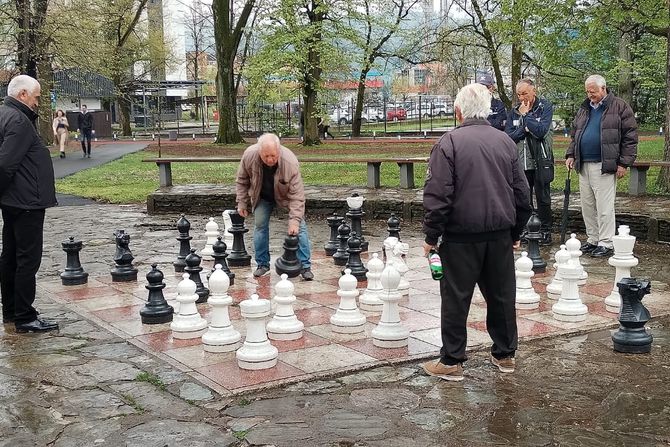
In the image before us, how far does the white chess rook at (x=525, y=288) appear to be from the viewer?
631cm

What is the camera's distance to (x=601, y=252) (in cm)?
867

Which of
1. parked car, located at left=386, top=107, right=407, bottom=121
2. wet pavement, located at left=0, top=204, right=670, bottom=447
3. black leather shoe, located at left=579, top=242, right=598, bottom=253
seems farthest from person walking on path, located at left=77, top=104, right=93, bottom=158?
parked car, located at left=386, top=107, right=407, bottom=121

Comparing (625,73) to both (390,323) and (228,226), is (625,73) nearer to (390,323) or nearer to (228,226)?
(228,226)

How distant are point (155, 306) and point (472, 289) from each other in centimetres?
265

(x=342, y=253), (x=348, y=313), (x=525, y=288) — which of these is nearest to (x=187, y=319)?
(x=348, y=313)

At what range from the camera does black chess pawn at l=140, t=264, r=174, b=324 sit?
6.03 metres

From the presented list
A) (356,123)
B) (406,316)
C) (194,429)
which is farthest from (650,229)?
(356,123)

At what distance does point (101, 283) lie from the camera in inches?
302

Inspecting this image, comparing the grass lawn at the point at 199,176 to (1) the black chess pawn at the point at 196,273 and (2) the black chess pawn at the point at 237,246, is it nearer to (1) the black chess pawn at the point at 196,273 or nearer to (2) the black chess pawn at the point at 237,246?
(2) the black chess pawn at the point at 237,246

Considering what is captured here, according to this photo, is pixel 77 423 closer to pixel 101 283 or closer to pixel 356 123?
pixel 101 283

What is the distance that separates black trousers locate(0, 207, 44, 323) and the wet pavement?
0.25 meters

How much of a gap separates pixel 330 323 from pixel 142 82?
41.6m

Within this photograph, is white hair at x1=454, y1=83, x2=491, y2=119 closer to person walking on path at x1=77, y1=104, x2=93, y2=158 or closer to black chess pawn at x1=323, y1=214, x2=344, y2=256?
black chess pawn at x1=323, y1=214, x2=344, y2=256

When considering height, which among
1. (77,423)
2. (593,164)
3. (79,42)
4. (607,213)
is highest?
(79,42)
